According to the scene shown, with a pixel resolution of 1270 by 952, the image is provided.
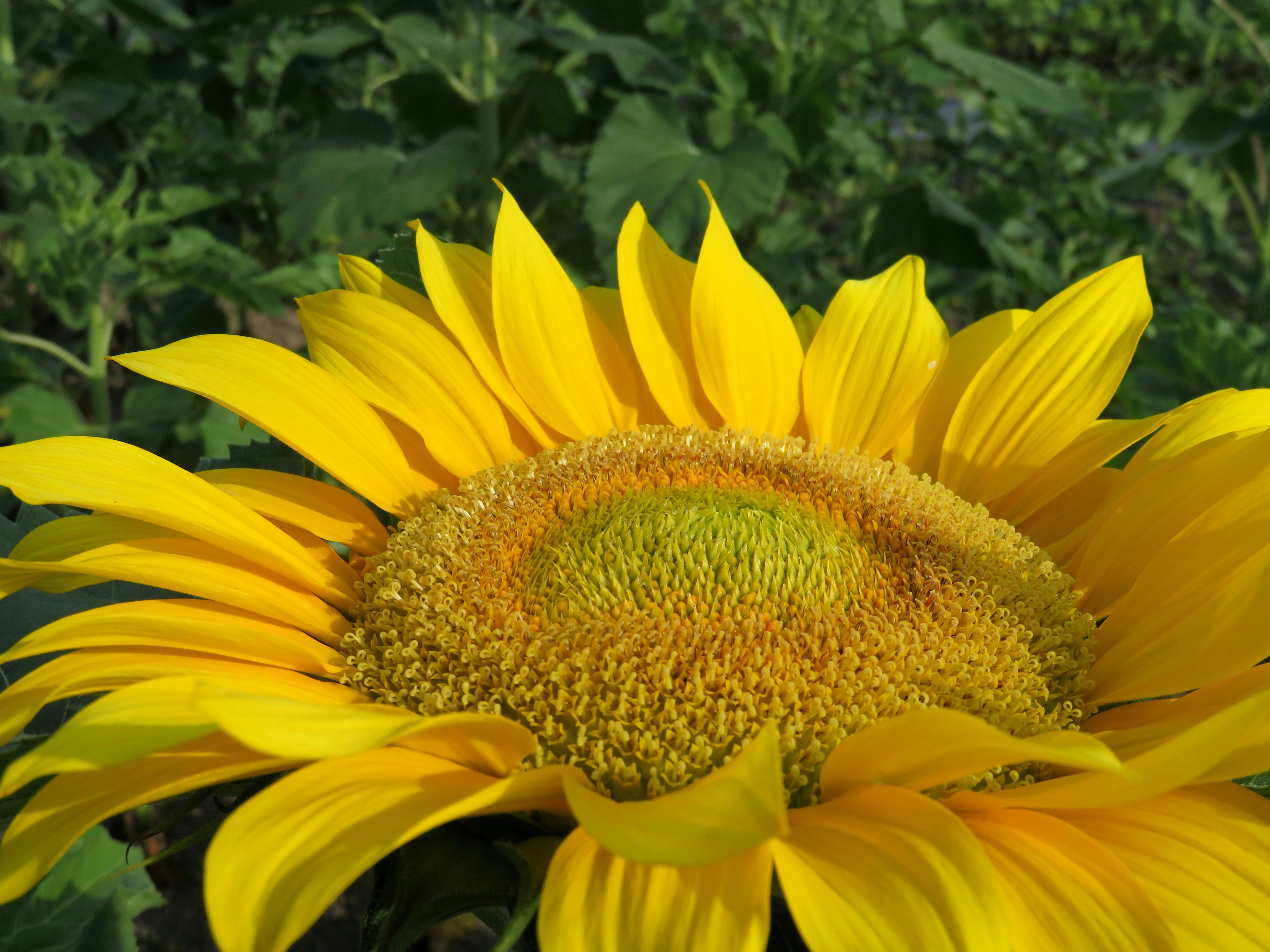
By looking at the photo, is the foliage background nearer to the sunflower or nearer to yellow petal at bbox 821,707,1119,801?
the sunflower

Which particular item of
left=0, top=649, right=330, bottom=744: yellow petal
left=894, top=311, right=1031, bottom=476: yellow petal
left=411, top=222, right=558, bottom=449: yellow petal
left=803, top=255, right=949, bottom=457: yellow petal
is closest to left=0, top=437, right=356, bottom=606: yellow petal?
left=0, top=649, right=330, bottom=744: yellow petal

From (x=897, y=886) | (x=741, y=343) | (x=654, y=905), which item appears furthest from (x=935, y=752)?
(x=741, y=343)

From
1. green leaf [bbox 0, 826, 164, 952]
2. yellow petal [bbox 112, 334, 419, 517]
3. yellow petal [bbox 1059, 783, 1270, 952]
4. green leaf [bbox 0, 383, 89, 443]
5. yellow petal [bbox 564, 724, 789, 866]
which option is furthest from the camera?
green leaf [bbox 0, 383, 89, 443]

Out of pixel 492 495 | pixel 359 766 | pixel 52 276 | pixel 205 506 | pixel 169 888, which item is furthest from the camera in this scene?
pixel 52 276

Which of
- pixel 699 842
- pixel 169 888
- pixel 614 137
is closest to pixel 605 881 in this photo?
pixel 699 842

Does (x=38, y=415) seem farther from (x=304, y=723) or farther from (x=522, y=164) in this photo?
(x=304, y=723)

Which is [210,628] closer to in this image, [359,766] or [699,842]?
[359,766]
